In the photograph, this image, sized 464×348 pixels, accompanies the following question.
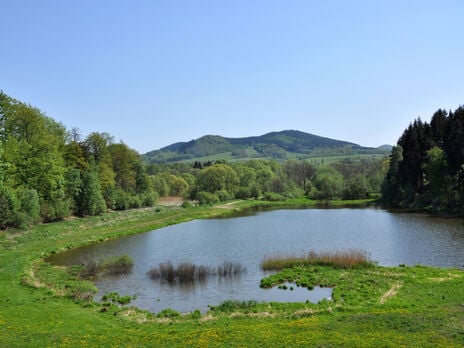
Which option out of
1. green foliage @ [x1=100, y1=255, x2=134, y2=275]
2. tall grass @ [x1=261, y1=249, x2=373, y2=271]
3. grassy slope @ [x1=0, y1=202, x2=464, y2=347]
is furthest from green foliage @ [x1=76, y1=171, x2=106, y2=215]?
tall grass @ [x1=261, y1=249, x2=373, y2=271]

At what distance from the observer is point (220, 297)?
86.9ft

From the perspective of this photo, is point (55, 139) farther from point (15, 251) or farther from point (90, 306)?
point (90, 306)

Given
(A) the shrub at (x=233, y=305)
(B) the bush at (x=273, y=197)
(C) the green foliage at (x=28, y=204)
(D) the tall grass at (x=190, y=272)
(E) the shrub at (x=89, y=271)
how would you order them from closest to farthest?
(A) the shrub at (x=233, y=305)
(D) the tall grass at (x=190, y=272)
(E) the shrub at (x=89, y=271)
(C) the green foliage at (x=28, y=204)
(B) the bush at (x=273, y=197)

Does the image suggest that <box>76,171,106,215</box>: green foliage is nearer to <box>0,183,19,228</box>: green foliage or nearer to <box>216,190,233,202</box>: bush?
<box>0,183,19,228</box>: green foliage

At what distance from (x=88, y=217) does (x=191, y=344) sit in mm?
53800

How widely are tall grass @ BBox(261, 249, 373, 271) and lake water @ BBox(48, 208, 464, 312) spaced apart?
135cm

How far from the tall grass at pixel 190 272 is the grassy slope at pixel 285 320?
637 cm

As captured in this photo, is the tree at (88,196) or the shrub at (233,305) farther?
the tree at (88,196)

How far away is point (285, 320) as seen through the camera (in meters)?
19.7

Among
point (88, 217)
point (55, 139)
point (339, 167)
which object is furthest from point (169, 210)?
point (339, 167)

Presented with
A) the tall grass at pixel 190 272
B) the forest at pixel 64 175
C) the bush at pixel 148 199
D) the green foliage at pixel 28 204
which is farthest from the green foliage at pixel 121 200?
the tall grass at pixel 190 272

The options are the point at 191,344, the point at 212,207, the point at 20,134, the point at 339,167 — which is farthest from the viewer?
the point at 339,167

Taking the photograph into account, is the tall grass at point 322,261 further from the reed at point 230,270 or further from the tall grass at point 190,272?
the tall grass at point 190,272

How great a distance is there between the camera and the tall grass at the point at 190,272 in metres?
31.6
